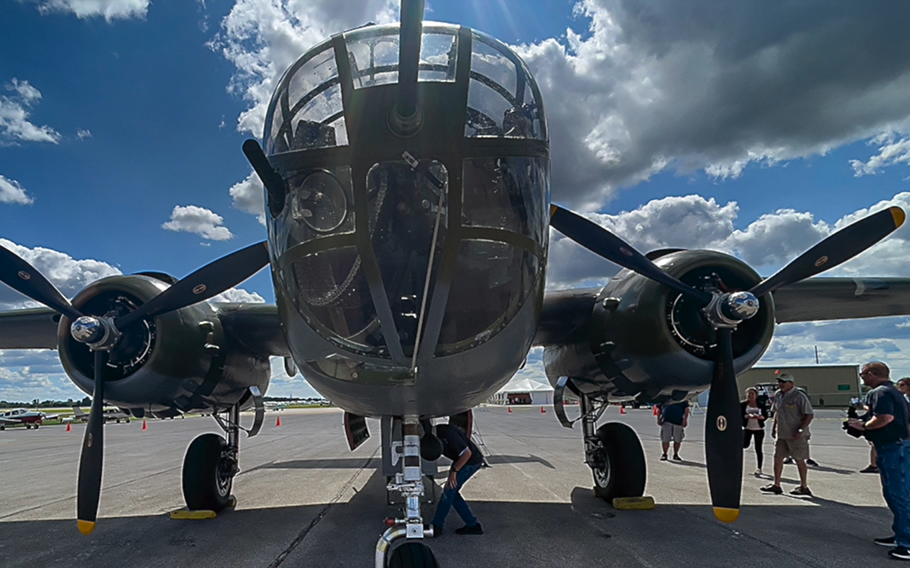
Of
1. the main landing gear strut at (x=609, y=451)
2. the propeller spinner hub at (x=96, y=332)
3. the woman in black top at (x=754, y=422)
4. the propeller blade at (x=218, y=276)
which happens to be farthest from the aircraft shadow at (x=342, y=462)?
the propeller blade at (x=218, y=276)

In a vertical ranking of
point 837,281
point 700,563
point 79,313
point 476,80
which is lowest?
point 700,563

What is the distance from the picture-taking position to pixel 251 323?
24.4ft

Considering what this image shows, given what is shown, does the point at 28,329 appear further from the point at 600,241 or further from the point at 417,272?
the point at 600,241

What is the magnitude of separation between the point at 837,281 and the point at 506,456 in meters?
8.67

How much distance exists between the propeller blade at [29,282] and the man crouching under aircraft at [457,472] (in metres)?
4.15

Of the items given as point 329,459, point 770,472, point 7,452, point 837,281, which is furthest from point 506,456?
point 7,452

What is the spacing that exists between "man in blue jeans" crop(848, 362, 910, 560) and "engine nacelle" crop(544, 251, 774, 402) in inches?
45.0

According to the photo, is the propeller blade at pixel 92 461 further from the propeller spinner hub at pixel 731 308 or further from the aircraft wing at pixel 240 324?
the propeller spinner hub at pixel 731 308

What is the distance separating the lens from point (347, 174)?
348 centimetres

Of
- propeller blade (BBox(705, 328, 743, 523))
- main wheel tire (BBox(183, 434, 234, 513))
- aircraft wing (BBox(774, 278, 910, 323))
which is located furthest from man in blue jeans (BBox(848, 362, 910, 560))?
main wheel tire (BBox(183, 434, 234, 513))

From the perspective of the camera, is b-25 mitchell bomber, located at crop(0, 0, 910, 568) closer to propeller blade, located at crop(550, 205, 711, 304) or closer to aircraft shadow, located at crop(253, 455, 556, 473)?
propeller blade, located at crop(550, 205, 711, 304)

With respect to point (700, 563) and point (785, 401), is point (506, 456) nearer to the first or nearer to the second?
point (785, 401)

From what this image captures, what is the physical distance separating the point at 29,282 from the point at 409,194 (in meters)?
4.52

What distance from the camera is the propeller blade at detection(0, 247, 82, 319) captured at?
5.54 m
